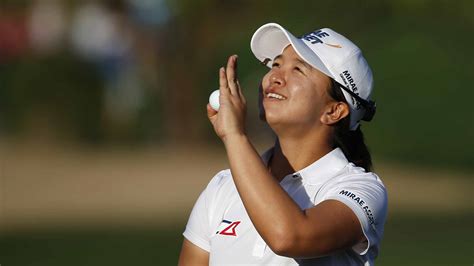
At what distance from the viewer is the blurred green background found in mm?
15219

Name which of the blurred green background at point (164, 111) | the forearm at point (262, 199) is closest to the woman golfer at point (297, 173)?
the forearm at point (262, 199)

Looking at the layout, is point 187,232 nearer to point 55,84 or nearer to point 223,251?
point 223,251

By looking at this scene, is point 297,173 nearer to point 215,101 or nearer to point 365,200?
point 365,200

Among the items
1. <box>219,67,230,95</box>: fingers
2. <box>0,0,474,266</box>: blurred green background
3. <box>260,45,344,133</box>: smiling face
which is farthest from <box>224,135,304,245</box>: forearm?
<box>0,0,474,266</box>: blurred green background

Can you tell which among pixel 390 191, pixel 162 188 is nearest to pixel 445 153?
pixel 390 191

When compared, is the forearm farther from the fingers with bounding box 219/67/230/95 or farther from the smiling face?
the smiling face

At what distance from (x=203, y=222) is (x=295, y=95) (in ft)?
2.01

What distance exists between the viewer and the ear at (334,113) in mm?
4699

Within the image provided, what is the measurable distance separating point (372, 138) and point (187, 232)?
1430 centimetres

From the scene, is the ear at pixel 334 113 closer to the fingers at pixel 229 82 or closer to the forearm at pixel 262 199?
the fingers at pixel 229 82

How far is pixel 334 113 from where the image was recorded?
4.73m

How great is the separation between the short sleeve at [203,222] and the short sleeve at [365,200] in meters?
0.48

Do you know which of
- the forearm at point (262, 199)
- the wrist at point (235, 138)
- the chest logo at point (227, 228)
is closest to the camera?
the forearm at point (262, 199)

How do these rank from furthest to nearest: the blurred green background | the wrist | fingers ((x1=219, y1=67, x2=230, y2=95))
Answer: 1. the blurred green background
2. fingers ((x1=219, y1=67, x2=230, y2=95))
3. the wrist
